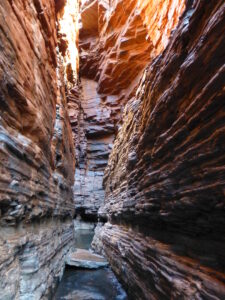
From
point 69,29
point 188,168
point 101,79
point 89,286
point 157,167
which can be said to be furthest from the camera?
point 101,79

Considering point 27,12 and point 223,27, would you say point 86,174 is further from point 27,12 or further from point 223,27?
point 223,27

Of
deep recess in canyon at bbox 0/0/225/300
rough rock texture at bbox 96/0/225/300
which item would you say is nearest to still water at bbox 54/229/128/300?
deep recess in canyon at bbox 0/0/225/300

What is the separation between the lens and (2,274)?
8.10 ft

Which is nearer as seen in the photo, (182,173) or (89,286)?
(182,173)

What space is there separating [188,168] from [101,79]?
2205 centimetres

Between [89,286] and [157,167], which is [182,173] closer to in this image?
[157,167]

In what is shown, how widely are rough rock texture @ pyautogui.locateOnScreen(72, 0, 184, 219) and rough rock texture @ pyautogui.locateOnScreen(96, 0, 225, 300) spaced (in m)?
16.2

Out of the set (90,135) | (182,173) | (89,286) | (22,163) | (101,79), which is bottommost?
(89,286)

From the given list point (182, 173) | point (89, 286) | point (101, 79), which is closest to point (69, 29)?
point (101, 79)

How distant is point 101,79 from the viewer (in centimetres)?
2284

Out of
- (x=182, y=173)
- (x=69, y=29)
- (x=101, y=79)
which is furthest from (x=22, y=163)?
(x=101, y=79)

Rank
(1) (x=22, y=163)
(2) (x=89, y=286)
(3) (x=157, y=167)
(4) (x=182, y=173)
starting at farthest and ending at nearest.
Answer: (2) (x=89, y=286), (3) (x=157, y=167), (1) (x=22, y=163), (4) (x=182, y=173)

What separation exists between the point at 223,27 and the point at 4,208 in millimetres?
3125

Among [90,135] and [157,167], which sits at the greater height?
[90,135]
